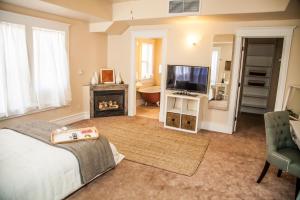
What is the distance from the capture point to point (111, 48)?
5871mm

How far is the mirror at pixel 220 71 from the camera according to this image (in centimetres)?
448

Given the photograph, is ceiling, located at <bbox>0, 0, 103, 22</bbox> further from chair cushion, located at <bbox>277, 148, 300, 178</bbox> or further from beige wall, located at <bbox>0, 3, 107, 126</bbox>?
chair cushion, located at <bbox>277, 148, 300, 178</bbox>

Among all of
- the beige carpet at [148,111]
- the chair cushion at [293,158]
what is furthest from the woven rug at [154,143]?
the chair cushion at [293,158]

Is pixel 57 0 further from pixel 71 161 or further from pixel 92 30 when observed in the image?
pixel 71 161

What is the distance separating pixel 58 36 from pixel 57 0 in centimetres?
98

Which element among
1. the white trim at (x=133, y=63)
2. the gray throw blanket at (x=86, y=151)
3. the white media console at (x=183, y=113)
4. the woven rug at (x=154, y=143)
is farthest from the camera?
the white trim at (x=133, y=63)

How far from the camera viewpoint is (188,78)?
4.82 m

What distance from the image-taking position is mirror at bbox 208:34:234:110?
4477 mm

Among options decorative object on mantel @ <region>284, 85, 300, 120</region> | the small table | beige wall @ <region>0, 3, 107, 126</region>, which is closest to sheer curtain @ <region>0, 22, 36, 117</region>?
beige wall @ <region>0, 3, 107, 126</region>

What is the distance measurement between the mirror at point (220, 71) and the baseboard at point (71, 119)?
312 centimetres

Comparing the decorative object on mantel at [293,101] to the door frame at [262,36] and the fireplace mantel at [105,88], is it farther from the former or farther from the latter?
the fireplace mantel at [105,88]

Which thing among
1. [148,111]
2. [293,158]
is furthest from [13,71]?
[293,158]

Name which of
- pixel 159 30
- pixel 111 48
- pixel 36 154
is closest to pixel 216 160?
pixel 36 154

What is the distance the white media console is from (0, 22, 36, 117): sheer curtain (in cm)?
286
